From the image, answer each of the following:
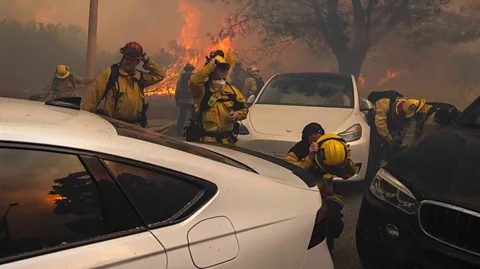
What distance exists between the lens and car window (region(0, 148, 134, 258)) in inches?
53.8

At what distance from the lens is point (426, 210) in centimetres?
237

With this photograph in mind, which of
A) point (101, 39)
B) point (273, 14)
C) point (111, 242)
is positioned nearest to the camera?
point (111, 242)

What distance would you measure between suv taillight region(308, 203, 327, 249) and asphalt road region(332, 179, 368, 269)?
1.41 m

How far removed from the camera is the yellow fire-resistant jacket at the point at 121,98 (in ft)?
14.4

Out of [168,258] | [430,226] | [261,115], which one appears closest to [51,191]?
[168,258]

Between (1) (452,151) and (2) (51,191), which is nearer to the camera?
(2) (51,191)

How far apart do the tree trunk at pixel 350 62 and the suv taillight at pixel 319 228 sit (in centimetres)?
1176

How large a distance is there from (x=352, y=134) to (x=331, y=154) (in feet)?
6.37

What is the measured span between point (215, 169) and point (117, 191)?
0.44 meters

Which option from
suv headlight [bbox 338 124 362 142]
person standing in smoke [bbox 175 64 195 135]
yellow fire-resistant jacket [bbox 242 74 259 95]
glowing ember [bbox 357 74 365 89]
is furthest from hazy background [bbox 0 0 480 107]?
suv headlight [bbox 338 124 362 142]

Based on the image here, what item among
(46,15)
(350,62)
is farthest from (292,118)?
(350,62)

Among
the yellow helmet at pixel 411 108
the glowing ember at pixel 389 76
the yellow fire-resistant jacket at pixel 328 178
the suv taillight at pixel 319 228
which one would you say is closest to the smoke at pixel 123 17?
the glowing ember at pixel 389 76

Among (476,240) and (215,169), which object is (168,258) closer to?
(215,169)

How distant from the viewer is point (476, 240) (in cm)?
216
